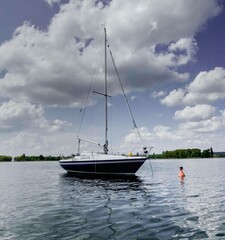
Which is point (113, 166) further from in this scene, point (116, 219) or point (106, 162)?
point (116, 219)

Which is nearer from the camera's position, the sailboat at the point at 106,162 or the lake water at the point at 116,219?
the lake water at the point at 116,219

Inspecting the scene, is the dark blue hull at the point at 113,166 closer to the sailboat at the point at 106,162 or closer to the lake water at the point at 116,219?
the sailboat at the point at 106,162

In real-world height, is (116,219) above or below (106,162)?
below

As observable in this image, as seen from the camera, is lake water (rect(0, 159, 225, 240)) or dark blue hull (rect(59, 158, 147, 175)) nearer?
lake water (rect(0, 159, 225, 240))

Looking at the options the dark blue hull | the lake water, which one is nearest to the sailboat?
the dark blue hull

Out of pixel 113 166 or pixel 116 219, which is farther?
pixel 113 166

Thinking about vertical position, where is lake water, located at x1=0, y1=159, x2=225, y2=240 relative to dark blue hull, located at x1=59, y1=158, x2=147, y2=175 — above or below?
below

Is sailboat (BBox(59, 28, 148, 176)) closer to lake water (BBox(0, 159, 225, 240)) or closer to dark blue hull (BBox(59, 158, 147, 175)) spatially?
dark blue hull (BBox(59, 158, 147, 175))

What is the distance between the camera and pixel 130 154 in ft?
162

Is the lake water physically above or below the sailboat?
below

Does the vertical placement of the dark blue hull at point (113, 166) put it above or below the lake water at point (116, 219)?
above

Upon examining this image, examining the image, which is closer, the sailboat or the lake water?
the lake water

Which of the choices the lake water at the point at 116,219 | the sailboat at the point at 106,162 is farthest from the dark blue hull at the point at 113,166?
the lake water at the point at 116,219

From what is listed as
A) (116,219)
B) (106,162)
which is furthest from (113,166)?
(116,219)
